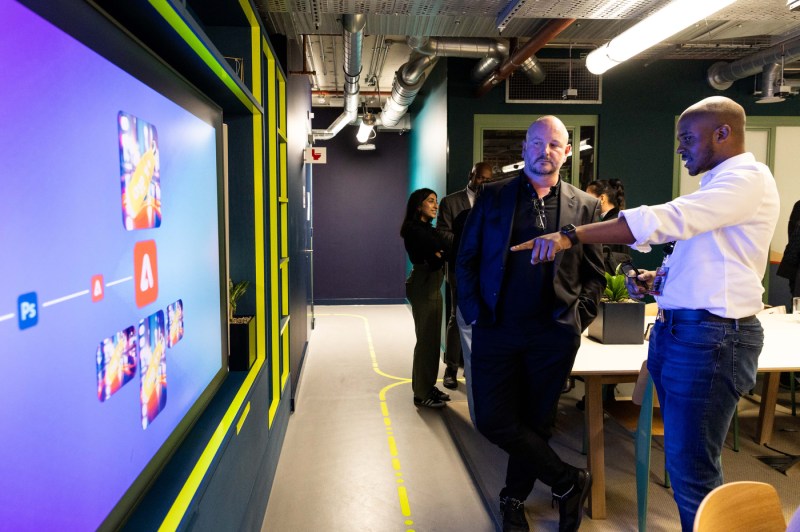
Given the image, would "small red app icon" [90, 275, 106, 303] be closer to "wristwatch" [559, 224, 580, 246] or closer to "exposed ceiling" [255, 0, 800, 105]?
"wristwatch" [559, 224, 580, 246]

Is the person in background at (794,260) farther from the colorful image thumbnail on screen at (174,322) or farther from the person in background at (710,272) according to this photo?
the colorful image thumbnail on screen at (174,322)

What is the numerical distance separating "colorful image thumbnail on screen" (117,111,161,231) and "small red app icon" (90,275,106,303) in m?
0.16

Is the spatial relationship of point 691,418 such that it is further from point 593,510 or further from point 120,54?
point 120,54

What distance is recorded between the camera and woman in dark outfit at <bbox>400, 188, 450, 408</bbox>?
4133 millimetres

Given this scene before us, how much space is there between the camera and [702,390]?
1862mm

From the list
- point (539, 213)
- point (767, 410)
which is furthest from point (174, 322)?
point (767, 410)

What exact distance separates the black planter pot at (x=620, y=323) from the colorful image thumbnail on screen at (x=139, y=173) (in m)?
2.39

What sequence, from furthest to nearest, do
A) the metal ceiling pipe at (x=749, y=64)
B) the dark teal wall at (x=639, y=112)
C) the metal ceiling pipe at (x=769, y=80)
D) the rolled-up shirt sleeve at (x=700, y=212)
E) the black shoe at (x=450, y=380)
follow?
the dark teal wall at (x=639, y=112), the metal ceiling pipe at (x=769, y=80), the metal ceiling pipe at (x=749, y=64), the black shoe at (x=450, y=380), the rolled-up shirt sleeve at (x=700, y=212)

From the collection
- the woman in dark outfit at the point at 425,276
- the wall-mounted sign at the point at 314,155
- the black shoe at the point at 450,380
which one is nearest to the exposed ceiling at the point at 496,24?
the wall-mounted sign at the point at 314,155

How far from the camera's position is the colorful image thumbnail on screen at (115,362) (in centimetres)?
98

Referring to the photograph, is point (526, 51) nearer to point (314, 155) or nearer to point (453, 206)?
point (453, 206)

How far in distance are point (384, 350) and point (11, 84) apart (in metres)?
5.78

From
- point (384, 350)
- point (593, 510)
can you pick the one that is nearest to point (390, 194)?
point (384, 350)

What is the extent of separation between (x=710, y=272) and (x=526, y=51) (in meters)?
3.26
